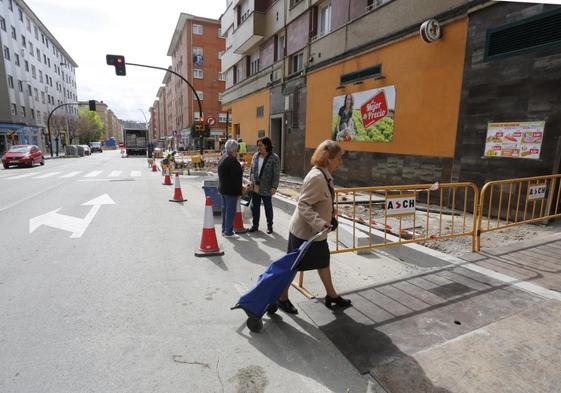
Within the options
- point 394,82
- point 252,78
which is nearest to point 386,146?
point 394,82

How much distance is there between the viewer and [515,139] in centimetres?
647

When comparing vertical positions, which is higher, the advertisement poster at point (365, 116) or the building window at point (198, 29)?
the building window at point (198, 29)

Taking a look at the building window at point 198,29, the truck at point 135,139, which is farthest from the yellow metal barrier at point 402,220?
the building window at point 198,29

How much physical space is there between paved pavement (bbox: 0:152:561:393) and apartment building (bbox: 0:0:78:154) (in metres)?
37.3

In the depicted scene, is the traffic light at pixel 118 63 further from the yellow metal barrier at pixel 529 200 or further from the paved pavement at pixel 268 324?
the yellow metal barrier at pixel 529 200

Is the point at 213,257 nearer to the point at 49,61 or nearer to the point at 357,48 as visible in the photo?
the point at 357,48

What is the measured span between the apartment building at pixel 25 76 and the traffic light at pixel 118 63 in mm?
20930

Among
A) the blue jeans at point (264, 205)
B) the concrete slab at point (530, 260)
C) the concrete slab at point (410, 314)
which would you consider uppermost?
the blue jeans at point (264, 205)

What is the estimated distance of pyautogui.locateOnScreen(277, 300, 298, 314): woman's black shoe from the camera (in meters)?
3.47

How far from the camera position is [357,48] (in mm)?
11312

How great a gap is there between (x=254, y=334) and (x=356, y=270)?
2.22 meters

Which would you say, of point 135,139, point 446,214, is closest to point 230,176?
point 446,214

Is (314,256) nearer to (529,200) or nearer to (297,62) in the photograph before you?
(529,200)

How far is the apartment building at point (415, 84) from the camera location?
6230mm
